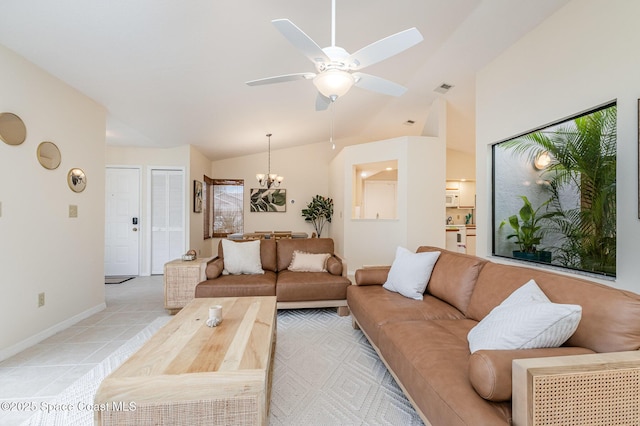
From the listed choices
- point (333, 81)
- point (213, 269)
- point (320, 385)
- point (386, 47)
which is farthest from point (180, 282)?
point (386, 47)

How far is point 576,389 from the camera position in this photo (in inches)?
39.7

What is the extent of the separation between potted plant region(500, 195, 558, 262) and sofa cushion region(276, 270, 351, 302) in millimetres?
1887

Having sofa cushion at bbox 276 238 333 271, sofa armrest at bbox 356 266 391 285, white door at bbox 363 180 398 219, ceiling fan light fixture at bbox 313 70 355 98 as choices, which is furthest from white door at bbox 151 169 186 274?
white door at bbox 363 180 398 219

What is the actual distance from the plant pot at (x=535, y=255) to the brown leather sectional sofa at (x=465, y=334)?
3.17 ft

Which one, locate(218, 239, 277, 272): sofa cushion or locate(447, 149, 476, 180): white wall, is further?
locate(447, 149, 476, 180): white wall

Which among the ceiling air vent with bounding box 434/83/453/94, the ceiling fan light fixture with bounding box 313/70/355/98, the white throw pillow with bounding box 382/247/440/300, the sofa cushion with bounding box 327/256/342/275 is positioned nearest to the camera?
the ceiling fan light fixture with bounding box 313/70/355/98

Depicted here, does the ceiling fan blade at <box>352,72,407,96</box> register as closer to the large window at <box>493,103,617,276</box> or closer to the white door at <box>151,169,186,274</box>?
the large window at <box>493,103,617,276</box>

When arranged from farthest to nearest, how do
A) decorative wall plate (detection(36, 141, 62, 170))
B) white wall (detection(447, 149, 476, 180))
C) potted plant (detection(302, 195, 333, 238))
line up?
white wall (detection(447, 149, 476, 180)) < potted plant (detection(302, 195, 333, 238)) < decorative wall plate (detection(36, 141, 62, 170))

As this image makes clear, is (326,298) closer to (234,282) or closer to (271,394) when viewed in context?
(234,282)

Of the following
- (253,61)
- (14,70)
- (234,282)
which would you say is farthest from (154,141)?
(234,282)

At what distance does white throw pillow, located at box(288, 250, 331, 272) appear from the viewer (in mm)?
3570

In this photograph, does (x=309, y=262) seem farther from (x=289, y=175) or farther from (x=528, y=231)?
(x=289, y=175)

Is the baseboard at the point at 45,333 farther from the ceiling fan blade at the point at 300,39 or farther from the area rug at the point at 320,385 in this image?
the ceiling fan blade at the point at 300,39

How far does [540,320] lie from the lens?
119 cm
